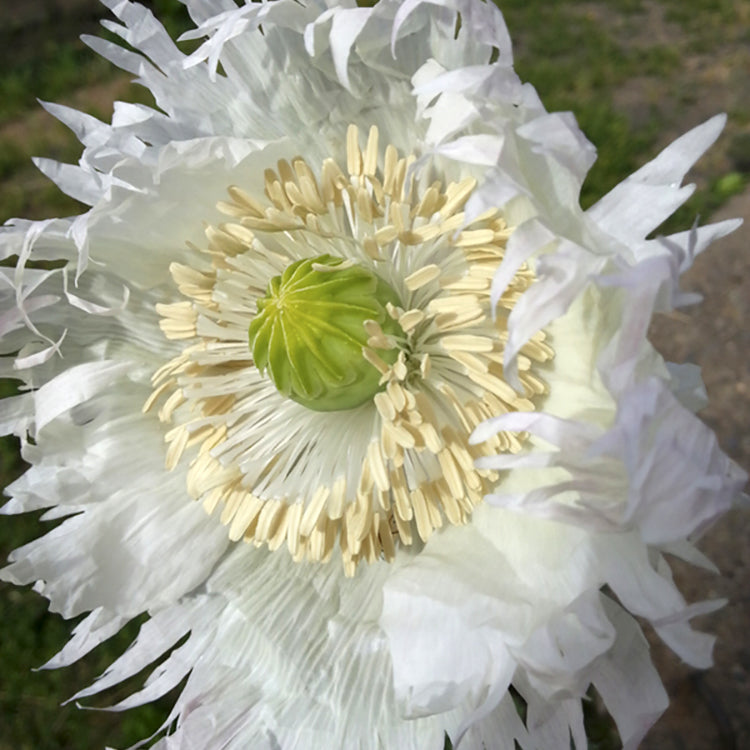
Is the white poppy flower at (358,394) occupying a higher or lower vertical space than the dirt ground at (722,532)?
higher

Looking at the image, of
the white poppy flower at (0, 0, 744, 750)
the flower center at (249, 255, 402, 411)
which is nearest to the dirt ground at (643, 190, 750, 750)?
the white poppy flower at (0, 0, 744, 750)

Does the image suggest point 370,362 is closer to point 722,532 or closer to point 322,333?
point 322,333

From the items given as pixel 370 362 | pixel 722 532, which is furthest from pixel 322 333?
pixel 722 532

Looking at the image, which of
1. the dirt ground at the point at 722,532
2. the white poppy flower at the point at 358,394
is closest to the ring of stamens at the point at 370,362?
the white poppy flower at the point at 358,394

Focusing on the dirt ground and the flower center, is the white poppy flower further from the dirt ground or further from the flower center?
the dirt ground

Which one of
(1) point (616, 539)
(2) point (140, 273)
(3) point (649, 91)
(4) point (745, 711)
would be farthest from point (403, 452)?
(3) point (649, 91)

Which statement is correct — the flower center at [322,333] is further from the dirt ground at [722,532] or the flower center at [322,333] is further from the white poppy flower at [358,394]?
the dirt ground at [722,532]

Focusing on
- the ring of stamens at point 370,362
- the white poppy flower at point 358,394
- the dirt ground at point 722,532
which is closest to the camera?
the white poppy flower at point 358,394

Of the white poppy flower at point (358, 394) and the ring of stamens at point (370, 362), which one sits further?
the ring of stamens at point (370, 362)

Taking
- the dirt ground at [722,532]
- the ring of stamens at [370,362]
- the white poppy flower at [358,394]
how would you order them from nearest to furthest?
the white poppy flower at [358,394] → the ring of stamens at [370,362] → the dirt ground at [722,532]

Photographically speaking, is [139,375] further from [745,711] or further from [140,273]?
[745,711]
